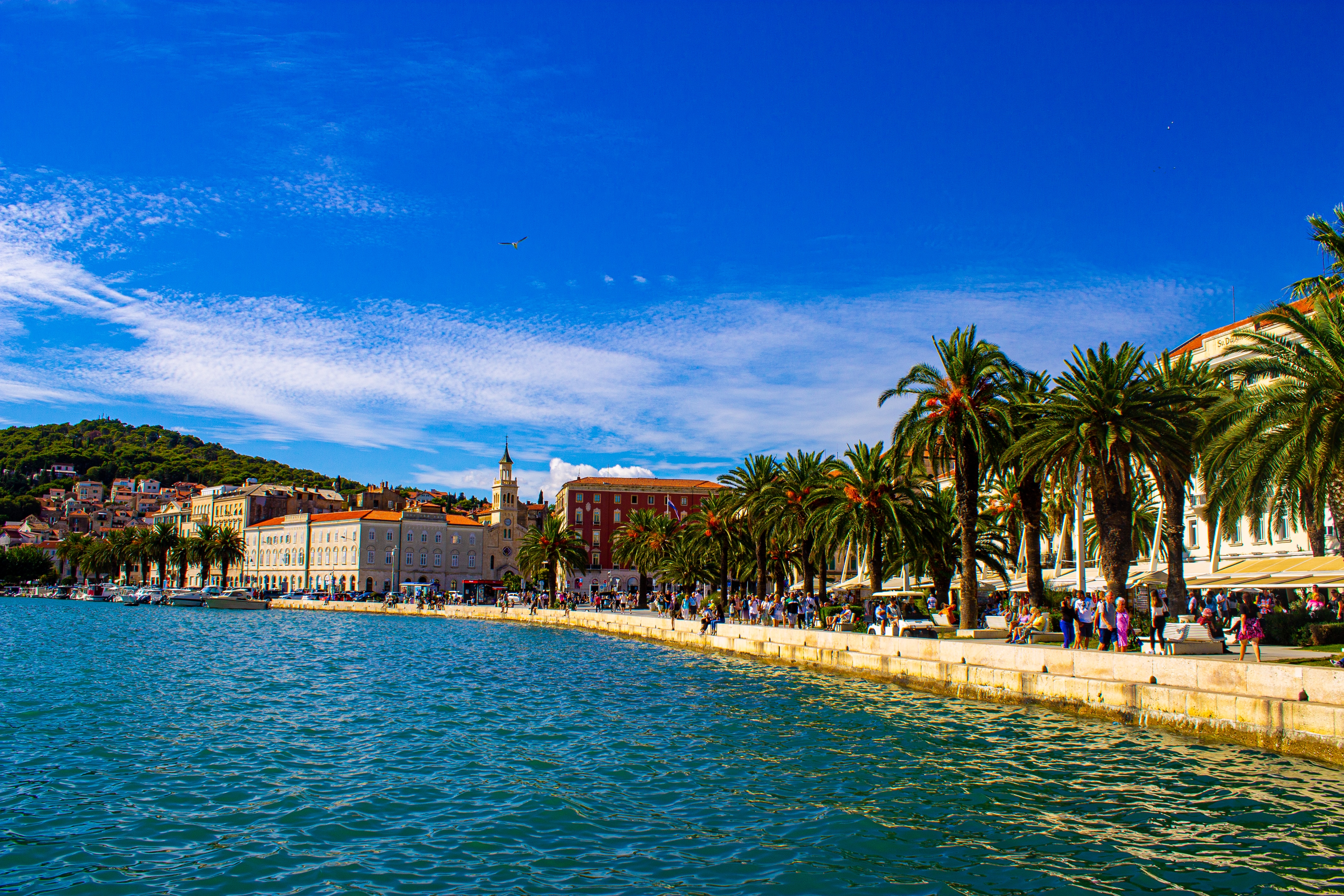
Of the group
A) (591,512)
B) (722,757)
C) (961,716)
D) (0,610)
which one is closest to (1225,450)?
(961,716)

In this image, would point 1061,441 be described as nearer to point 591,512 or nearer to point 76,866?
point 76,866

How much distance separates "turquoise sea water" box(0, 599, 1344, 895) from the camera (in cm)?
1131

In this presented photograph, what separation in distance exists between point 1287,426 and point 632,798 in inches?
708

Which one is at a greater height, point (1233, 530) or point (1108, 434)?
point (1108, 434)

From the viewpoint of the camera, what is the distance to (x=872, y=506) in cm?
4200

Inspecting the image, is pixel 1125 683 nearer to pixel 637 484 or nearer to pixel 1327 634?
pixel 1327 634

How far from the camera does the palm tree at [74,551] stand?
147 metres

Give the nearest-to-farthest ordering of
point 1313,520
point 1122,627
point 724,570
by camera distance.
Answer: point 1313,520
point 1122,627
point 724,570

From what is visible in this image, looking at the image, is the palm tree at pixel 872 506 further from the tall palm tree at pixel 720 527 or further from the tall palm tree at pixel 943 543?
the tall palm tree at pixel 720 527

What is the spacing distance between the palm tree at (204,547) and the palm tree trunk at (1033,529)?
121245 mm

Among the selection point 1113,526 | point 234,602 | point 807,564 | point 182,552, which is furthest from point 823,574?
point 182,552

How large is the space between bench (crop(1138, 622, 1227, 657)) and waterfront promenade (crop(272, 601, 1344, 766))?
85 centimetres

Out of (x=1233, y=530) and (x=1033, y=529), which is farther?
(x=1233, y=530)

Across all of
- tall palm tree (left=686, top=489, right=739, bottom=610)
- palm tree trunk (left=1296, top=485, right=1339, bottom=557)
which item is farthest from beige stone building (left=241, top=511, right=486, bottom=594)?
palm tree trunk (left=1296, top=485, right=1339, bottom=557)
